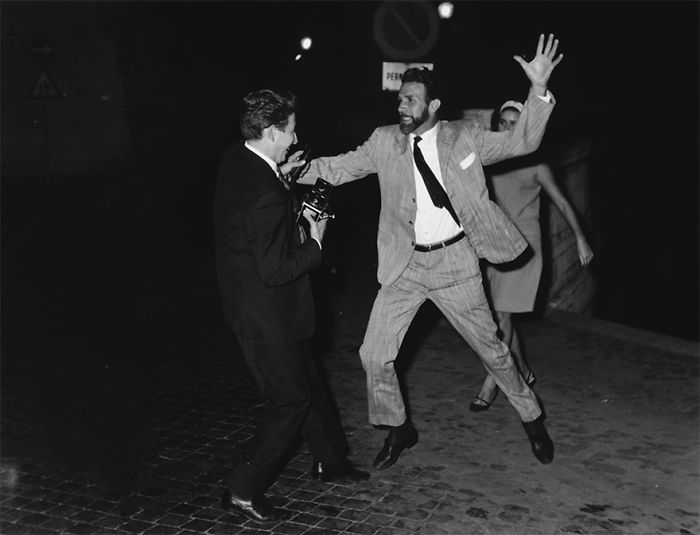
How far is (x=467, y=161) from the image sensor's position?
487 cm

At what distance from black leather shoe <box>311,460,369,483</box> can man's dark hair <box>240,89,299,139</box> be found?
69.8 inches

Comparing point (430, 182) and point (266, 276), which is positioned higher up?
point (430, 182)

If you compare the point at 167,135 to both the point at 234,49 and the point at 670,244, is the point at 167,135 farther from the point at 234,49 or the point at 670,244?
the point at 670,244

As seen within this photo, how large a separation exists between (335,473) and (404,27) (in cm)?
590

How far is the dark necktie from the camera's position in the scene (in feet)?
16.0

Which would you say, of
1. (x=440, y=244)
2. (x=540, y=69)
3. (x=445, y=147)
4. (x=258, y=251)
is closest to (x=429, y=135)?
(x=445, y=147)

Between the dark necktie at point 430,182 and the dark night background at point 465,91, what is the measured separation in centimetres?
1293

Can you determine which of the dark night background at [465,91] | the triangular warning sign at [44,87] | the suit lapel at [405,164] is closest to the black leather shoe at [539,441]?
the suit lapel at [405,164]

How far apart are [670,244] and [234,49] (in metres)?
14.8

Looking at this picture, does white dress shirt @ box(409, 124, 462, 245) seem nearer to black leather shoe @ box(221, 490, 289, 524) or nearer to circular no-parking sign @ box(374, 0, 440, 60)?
black leather shoe @ box(221, 490, 289, 524)

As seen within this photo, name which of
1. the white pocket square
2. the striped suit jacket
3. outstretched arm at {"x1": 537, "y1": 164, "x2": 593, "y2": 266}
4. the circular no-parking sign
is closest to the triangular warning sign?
the circular no-parking sign

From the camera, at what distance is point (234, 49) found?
3030 centimetres

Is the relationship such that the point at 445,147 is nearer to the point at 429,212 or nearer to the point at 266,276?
the point at 429,212

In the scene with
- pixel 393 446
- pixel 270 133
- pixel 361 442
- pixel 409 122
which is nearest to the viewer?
pixel 270 133
